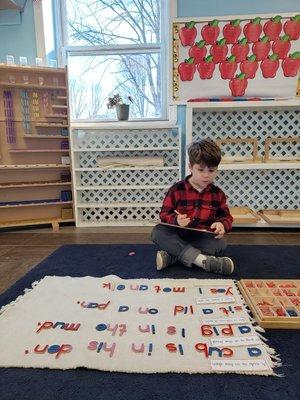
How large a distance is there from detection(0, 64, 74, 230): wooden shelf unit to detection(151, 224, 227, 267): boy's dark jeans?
1017mm

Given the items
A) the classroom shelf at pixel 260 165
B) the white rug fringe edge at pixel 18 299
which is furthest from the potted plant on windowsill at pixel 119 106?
the white rug fringe edge at pixel 18 299

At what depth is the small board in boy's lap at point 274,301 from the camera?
2.81 feet

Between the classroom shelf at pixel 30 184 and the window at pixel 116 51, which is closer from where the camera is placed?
the classroom shelf at pixel 30 184

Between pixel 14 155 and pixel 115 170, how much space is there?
25.6 inches

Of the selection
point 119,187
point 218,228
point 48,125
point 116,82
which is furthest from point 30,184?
point 218,228

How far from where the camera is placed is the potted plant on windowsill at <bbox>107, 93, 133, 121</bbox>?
2070mm

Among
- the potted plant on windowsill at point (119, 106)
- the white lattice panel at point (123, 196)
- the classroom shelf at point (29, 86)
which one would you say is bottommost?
Answer: the white lattice panel at point (123, 196)

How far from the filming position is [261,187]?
2125 mm

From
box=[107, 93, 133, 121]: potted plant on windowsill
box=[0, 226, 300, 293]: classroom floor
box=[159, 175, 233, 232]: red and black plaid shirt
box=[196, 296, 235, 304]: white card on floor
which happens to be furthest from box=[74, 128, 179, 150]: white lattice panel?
box=[196, 296, 235, 304]: white card on floor

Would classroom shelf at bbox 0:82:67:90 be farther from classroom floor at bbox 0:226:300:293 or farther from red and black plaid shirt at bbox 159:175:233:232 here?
red and black plaid shirt at bbox 159:175:233:232

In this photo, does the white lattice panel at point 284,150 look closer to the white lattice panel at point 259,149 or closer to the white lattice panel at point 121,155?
the white lattice panel at point 259,149

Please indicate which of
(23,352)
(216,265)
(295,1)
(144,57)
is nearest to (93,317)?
(23,352)

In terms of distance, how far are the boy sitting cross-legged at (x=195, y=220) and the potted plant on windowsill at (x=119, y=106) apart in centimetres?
98

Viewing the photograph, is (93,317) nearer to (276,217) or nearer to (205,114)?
(276,217)
